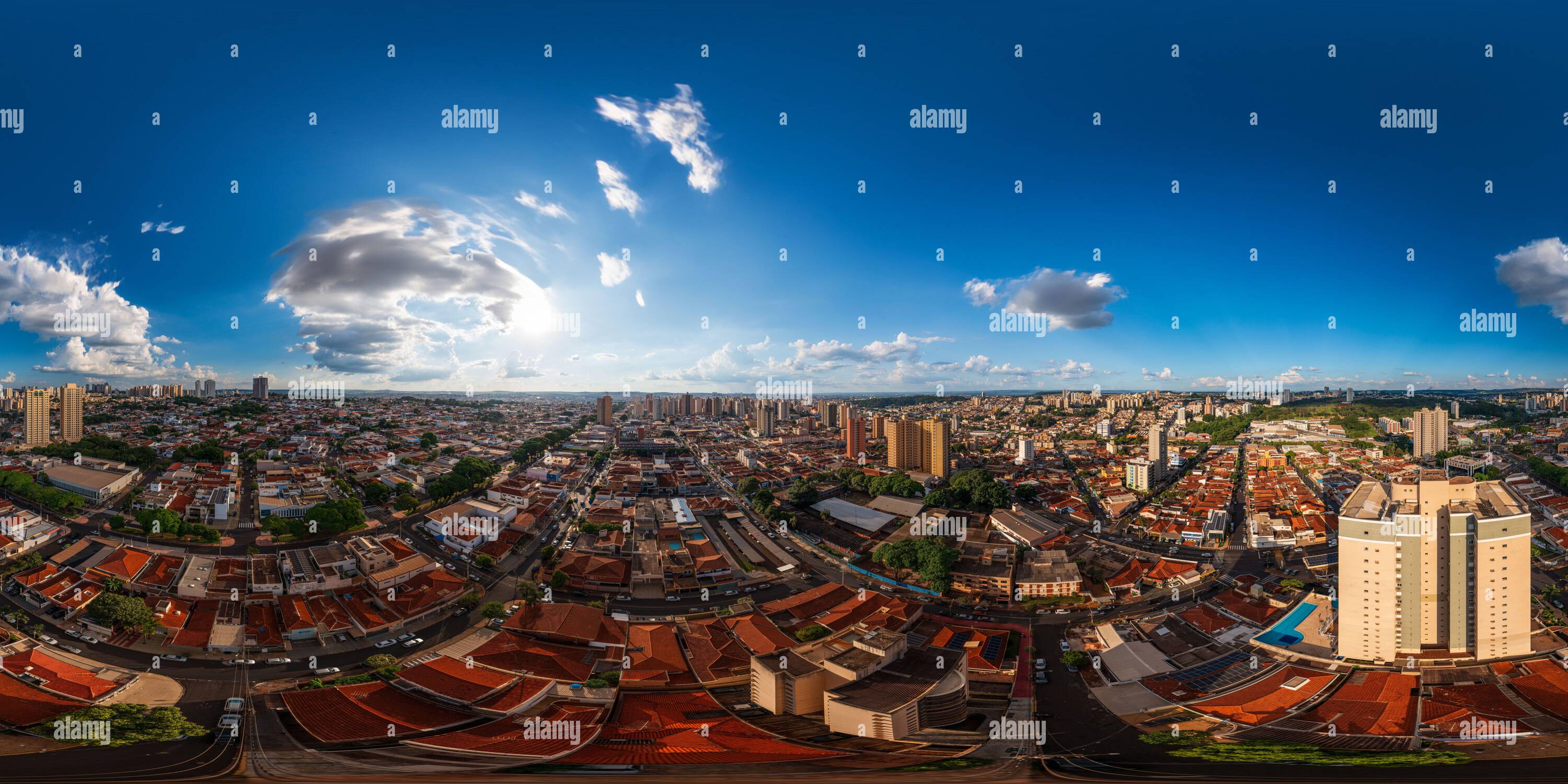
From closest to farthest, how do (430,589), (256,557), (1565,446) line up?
(430,589) < (256,557) < (1565,446)

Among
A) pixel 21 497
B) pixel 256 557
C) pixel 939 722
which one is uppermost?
pixel 21 497

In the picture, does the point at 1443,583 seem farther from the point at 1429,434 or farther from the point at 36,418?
the point at 36,418

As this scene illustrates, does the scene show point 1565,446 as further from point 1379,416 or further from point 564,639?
point 564,639

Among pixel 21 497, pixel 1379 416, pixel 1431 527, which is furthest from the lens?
pixel 1379 416

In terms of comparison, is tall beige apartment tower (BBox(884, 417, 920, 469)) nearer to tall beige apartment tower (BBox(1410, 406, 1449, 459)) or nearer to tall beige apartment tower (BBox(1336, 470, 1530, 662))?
tall beige apartment tower (BBox(1336, 470, 1530, 662))

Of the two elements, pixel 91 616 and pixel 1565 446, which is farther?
pixel 1565 446

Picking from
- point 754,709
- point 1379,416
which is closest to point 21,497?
point 754,709

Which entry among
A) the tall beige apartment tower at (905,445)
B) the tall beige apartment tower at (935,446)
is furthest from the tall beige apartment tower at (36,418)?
the tall beige apartment tower at (935,446)

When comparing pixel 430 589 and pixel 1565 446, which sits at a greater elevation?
pixel 1565 446
